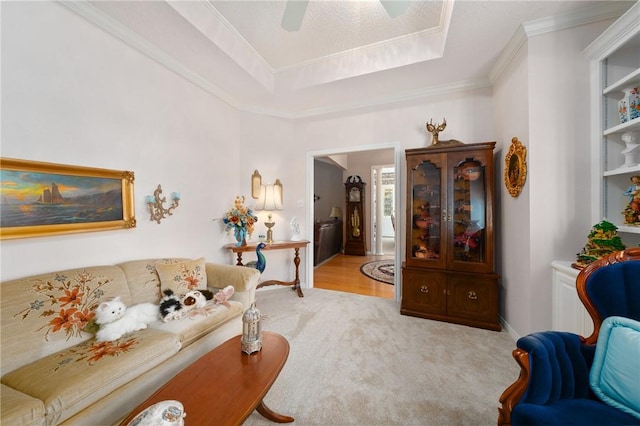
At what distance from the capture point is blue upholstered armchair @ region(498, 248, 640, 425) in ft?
2.90

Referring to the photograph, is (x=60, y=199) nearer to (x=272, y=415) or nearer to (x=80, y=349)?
(x=80, y=349)

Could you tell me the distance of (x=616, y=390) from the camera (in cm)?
96

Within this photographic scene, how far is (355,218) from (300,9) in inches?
196

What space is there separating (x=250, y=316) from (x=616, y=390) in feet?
5.64

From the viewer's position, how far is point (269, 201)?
3.55m

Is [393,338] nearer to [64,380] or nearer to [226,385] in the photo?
[226,385]

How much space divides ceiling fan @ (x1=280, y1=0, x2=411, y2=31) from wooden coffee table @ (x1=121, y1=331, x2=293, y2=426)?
8.72 ft

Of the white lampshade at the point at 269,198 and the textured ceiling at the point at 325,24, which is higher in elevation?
the textured ceiling at the point at 325,24

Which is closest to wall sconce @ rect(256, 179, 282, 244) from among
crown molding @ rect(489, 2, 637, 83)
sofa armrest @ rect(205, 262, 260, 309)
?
sofa armrest @ rect(205, 262, 260, 309)

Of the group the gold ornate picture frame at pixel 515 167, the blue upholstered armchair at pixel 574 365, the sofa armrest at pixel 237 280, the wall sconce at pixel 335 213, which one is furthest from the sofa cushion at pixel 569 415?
the wall sconce at pixel 335 213

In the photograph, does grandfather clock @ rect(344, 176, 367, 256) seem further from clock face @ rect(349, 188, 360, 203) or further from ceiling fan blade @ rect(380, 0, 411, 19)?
ceiling fan blade @ rect(380, 0, 411, 19)

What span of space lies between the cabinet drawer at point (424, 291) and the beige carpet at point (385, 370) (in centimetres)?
16

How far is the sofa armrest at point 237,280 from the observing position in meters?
2.27

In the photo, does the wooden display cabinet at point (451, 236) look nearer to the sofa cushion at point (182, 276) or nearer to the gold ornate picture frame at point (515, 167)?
the gold ornate picture frame at point (515, 167)
